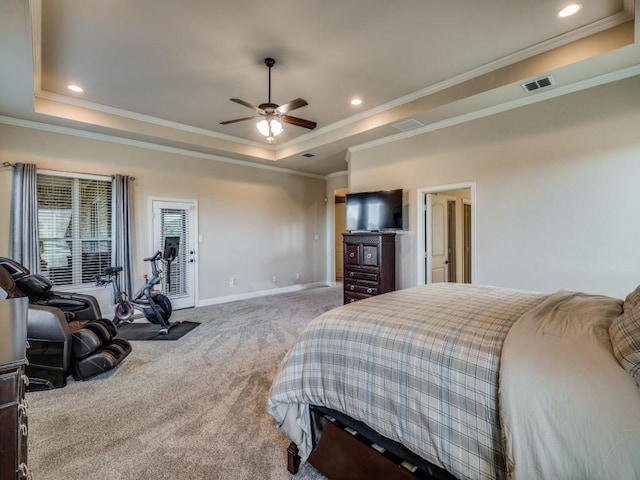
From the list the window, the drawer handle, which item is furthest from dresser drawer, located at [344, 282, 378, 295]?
the drawer handle

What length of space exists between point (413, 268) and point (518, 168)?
197cm

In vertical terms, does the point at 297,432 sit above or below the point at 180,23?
below

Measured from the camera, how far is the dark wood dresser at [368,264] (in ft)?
15.0

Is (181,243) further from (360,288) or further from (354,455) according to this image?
(354,455)

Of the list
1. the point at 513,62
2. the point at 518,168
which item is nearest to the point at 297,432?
the point at 518,168

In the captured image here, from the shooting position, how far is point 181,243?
5.55 meters

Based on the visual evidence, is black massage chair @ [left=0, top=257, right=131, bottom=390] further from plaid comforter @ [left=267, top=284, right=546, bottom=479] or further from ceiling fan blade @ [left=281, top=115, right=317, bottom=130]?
ceiling fan blade @ [left=281, top=115, right=317, bottom=130]

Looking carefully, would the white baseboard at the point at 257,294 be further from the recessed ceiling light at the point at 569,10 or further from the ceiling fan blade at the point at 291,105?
the recessed ceiling light at the point at 569,10

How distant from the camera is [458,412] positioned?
112 cm

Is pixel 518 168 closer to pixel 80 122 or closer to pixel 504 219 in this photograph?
pixel 504 219

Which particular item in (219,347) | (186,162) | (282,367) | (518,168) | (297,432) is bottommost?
(219,347)

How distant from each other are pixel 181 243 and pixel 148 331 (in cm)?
177

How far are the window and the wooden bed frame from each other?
4.62 m

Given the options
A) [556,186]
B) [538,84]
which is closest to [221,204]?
[538,84]
